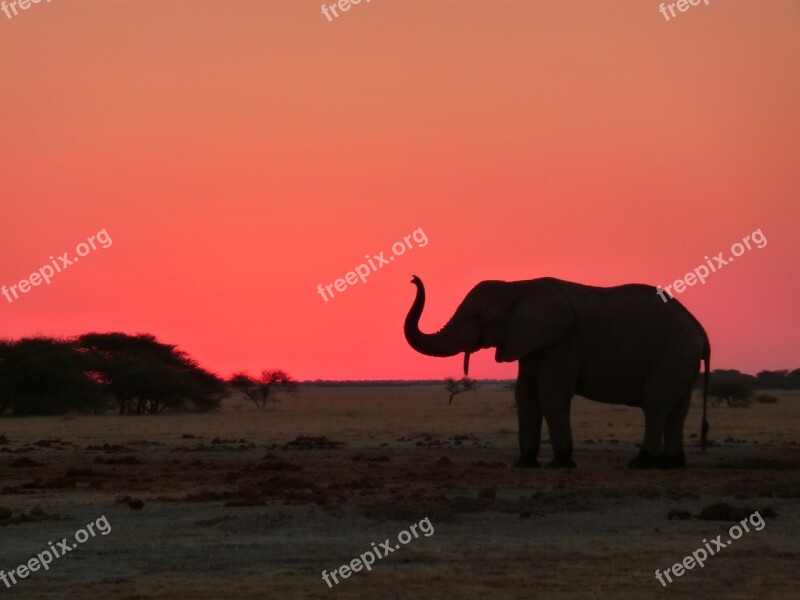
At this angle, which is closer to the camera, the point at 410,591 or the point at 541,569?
the point at 410,591

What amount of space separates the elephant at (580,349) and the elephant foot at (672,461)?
2 centimetres

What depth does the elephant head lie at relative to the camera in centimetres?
2725

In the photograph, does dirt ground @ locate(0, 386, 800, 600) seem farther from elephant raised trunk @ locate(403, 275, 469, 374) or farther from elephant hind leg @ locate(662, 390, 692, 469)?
elephant raised trunk @ locate(403, 275, 469, 374)

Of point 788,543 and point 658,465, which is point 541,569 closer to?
point 788,543

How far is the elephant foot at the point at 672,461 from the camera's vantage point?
27531mm

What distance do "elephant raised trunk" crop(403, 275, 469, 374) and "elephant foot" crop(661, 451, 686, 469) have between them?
4.07m

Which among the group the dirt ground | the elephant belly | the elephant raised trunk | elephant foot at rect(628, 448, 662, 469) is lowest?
the dirt ground

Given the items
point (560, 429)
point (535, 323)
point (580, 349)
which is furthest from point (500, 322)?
point (560, 429)

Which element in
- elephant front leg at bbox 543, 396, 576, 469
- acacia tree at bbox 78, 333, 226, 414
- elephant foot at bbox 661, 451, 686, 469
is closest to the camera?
elephant front leg at bbox 543, 396, 576, 469

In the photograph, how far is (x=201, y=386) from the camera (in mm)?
83375

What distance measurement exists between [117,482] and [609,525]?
9715 mm

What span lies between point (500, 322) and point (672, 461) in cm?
416

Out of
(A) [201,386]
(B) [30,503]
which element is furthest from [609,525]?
(A) [201,386]

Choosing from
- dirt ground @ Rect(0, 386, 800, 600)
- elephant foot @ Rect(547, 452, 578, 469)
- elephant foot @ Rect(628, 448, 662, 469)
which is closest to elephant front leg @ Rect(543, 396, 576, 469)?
elephant foot @ Rect(547, 452, 578, 469)
